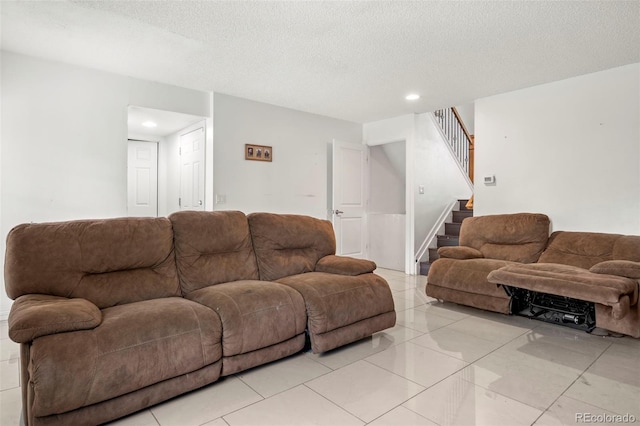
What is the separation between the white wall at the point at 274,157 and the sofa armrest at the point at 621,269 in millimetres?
3691

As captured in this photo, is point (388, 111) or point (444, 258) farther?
point (388, 111)

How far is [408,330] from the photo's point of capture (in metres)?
Result: 3.08

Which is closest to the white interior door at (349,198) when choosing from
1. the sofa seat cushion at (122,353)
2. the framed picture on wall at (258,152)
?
the framed picture on wall at (258,152)

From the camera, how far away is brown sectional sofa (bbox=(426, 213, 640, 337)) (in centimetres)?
267

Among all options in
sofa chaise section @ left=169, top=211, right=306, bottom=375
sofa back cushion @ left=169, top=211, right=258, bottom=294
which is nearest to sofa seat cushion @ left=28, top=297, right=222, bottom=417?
sofa chaise section @ left=169, top=211, right=306, bottom=375

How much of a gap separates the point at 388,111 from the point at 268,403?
464 centimetres

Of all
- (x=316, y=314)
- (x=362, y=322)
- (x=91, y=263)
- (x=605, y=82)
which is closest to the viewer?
(x=91, y=263)

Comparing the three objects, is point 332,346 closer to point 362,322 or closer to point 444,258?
point 362,322

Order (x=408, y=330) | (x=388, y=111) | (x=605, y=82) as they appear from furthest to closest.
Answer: (x=388, y=111)
(x=605, y=82)
(x=408, y=330)

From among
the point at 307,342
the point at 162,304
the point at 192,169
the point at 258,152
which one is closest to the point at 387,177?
the point at 258,152

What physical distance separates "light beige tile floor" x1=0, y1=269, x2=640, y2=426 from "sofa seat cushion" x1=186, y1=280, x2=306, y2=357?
0.24m

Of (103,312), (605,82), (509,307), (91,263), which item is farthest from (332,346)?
(605,82)

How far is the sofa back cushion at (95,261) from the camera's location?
6.70 ft

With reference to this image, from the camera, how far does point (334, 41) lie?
10.2 feet
